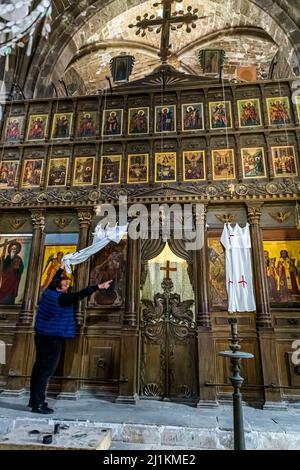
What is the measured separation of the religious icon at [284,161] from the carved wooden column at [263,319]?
889 mm

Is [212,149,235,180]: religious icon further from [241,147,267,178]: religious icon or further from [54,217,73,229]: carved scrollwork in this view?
[54,217,73,229]: carved scrollwork

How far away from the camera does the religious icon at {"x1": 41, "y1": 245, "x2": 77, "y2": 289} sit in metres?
6.60

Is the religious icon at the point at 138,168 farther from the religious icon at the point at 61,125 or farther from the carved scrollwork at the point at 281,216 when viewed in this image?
the carved scrollwork at the point at 281,216

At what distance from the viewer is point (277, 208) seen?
6.52m

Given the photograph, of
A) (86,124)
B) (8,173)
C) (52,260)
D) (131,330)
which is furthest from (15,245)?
(86,124)

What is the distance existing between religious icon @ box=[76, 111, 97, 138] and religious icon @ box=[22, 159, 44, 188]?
1167 millimetres

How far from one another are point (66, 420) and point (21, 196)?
4697 millimetres

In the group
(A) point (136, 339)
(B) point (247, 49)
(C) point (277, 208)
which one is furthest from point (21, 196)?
(B) point (247, 49)

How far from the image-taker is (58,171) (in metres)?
7.29

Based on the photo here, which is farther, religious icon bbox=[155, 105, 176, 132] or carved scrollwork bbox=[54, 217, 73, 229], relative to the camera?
religious icon bbox=[155, 105, 176, 132]

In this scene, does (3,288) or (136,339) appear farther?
(3,288)

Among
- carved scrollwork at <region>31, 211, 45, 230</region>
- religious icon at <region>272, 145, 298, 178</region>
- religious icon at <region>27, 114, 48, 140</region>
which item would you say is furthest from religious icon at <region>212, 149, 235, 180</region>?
religious icon at <region>27, 114, 48, 140</region>

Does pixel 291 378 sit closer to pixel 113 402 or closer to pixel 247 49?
pixel 113 402
